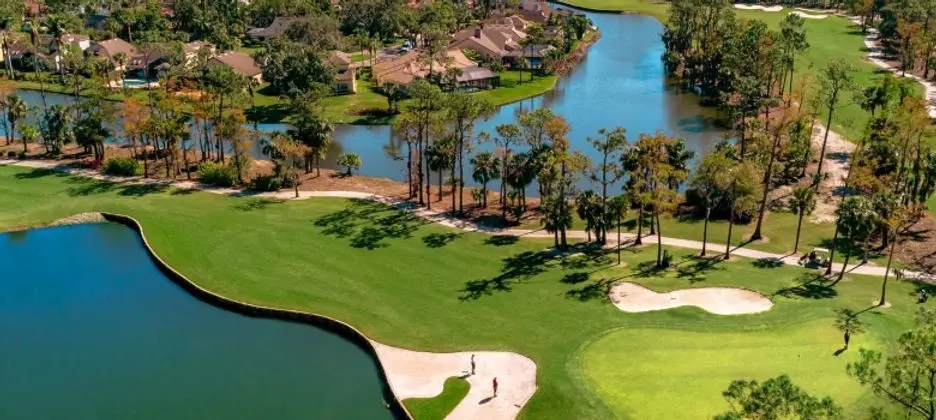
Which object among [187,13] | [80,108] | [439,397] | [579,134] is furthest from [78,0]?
[439,397]

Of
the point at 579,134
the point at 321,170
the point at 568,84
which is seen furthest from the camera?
the point at 568,84

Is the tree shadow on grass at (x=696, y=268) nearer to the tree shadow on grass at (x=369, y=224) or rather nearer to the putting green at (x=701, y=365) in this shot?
the putting green at (x=701, y=365)

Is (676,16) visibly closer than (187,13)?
Yes

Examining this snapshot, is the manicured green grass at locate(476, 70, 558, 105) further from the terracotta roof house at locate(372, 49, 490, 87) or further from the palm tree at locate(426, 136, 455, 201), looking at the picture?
the palm tree at locate(426, 136, 455, 201)

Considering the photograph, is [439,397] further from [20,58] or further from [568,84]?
[20,58]

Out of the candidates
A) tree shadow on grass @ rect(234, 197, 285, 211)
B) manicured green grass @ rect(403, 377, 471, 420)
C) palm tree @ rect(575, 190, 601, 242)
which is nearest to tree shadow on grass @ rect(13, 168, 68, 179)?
tree shadow on grass @ rect(234, 197, 285, 211)

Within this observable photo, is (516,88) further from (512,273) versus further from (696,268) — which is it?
(696,268)

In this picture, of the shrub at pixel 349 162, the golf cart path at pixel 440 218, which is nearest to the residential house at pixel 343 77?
the shrub at pixel 349 162

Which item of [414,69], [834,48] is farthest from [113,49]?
[834,48]
